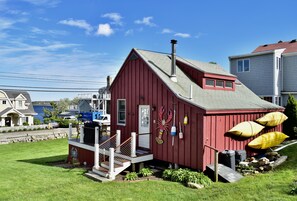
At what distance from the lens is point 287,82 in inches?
782

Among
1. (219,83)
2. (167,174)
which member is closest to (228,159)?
(167,174)

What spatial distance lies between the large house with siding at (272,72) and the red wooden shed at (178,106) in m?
6.95

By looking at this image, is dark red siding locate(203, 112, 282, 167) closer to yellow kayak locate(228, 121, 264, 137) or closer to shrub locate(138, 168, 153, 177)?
yellow kayak locate(228, 121, 264, 137)

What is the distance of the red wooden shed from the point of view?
8992 millimetres

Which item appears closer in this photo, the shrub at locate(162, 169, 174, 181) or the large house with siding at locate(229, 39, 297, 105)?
the shrub at locate(162, 169, 174, 181)

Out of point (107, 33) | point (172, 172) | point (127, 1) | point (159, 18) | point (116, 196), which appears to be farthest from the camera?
point (107, 33)

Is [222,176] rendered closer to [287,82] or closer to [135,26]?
[287,82]

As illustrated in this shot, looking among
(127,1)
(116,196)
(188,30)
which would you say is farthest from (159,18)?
(116,196)

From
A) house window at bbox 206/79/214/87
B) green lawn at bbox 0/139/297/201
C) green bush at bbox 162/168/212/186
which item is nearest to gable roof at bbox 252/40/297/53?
house window at bbox 206/79/214/87

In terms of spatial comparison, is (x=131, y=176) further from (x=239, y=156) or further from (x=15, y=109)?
(x=15, y=109)

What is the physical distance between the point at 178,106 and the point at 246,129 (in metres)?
3.21

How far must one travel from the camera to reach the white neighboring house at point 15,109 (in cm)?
3819

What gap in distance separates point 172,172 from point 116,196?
2.57 metres

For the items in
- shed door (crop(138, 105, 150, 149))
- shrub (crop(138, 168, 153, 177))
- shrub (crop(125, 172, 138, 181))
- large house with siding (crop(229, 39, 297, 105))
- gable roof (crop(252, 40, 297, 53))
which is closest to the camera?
shrub (crop(125, 172, 138, 181))
